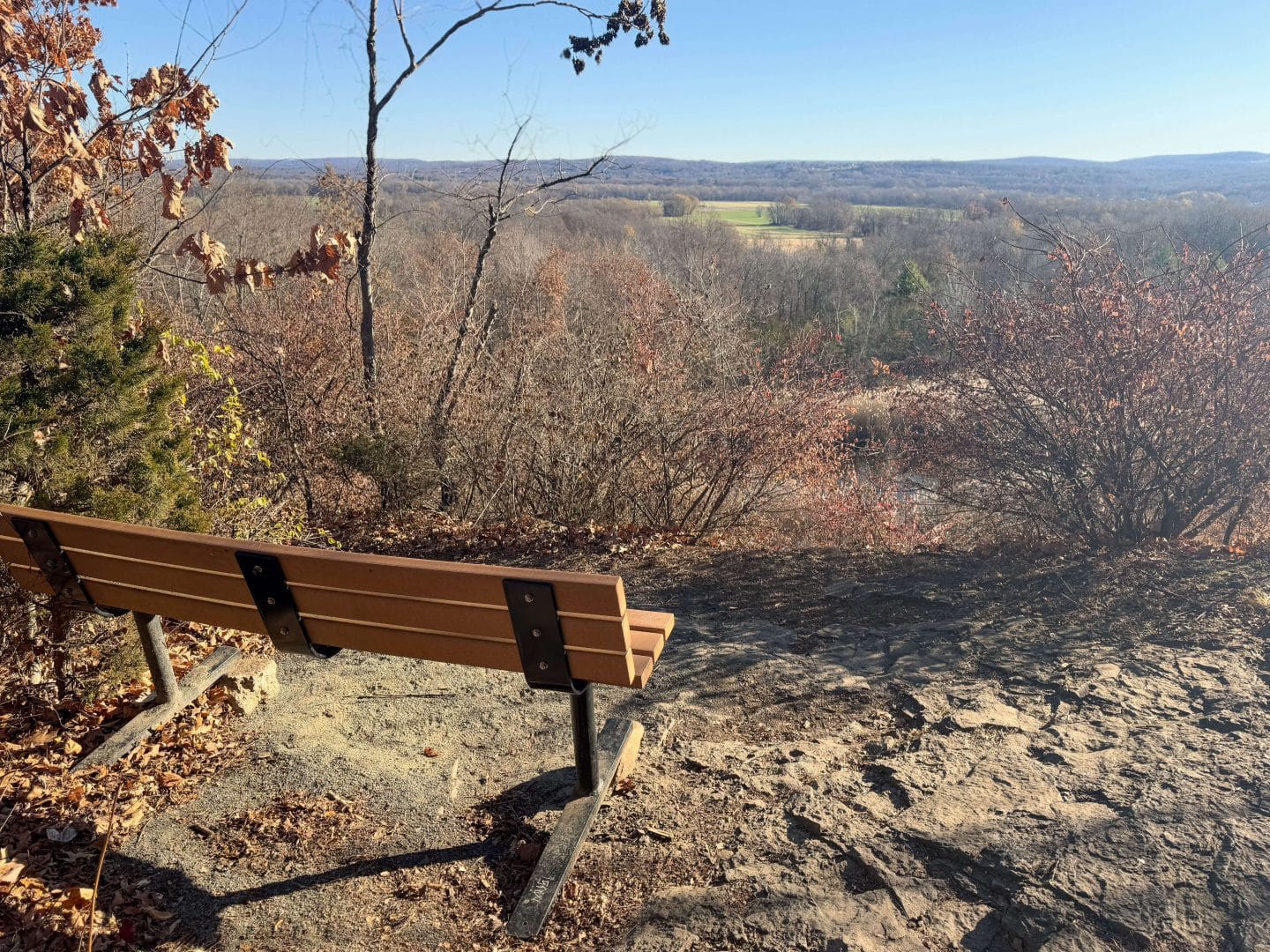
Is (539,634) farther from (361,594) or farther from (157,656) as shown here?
(157,656)

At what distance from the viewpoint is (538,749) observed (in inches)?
139

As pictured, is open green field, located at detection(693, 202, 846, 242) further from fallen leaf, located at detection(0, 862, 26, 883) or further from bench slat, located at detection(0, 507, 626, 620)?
fallen leaf, located at detection(0, 862, 26, 883)

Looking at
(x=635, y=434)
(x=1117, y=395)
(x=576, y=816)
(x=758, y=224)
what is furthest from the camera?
(x=758, y=224)

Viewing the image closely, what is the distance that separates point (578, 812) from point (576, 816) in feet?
0.08

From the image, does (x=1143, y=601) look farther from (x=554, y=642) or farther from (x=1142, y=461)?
(x=554, y=642)

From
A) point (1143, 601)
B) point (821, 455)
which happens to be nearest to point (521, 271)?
point (821, 455)

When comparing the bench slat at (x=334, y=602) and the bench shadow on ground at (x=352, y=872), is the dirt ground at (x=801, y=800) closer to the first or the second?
the bench shadow on ground at (x=352, y=872)

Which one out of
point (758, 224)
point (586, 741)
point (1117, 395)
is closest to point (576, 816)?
point (586, 741)

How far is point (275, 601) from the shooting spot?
2.81 m

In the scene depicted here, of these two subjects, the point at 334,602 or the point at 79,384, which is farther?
the point at 79,384

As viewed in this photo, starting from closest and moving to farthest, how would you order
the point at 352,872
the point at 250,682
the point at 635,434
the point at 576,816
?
the point at 352,872 < the point at 576,816 < the point at 250,682 < the point at 635,434

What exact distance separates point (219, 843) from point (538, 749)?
122cm

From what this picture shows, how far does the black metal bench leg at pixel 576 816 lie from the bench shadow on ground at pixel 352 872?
9 centimetres

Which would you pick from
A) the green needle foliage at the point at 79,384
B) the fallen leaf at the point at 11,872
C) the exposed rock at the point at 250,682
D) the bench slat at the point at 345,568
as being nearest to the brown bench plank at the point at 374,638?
the bench slat at the point at 345,568
